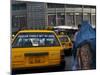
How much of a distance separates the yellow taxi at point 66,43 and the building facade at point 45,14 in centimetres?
24

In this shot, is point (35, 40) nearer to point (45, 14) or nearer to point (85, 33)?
point (45, 14)

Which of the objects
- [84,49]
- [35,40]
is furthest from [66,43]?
[35,40]

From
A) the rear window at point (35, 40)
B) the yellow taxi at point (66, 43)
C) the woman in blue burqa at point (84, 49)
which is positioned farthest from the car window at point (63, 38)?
the woman in blue burqa at point (84, 49)

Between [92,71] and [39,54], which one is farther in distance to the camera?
[92,71]

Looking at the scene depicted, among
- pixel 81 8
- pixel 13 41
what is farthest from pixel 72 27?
pixel 13 41

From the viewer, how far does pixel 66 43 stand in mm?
5918

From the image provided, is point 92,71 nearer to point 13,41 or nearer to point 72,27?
point 72,27

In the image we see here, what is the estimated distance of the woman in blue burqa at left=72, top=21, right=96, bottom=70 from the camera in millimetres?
6082

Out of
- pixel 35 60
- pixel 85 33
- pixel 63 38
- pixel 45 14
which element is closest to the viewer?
pixel 35 60

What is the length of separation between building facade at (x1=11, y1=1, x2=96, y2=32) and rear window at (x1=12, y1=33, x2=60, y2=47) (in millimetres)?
142

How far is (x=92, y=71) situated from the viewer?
618cm

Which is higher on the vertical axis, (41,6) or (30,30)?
(41,6)

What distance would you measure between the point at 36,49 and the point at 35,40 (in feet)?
0.53

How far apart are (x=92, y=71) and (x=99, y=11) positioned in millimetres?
1196
